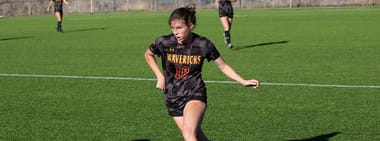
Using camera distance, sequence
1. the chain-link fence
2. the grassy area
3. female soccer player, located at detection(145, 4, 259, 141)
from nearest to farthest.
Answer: female soccer player, located at detection(145, 4, 259, 141) → the grassy area → the chain-link fence

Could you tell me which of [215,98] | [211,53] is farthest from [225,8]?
[211,53]

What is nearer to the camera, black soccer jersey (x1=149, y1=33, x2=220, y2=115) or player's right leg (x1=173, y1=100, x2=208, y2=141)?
player's right leg (x1=173, y1=100, x2=208, y2=141)

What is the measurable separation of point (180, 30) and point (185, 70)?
1.44 feet

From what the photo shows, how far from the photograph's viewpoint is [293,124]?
8.38 m

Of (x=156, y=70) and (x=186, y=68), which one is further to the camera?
(x=156, y=70)

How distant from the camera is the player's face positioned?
20.1ft

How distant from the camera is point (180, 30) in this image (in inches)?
243

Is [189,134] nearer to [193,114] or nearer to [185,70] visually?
[193,114]

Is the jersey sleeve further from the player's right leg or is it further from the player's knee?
the player's knee

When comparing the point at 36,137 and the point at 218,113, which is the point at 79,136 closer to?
the point at 36,137

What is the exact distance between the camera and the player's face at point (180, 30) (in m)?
6.14

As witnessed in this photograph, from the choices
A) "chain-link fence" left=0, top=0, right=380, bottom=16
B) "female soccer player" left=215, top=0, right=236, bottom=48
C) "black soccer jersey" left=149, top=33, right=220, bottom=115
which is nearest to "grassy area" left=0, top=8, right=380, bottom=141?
"female soccer player" left=215, top=0, right=236, bottom=48

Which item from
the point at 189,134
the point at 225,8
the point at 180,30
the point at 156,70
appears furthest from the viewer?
the point at 225,8

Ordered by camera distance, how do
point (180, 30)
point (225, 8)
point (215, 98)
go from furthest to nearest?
1. point (225, 8)
2. point (215, 98)
3. point (180, 30)
